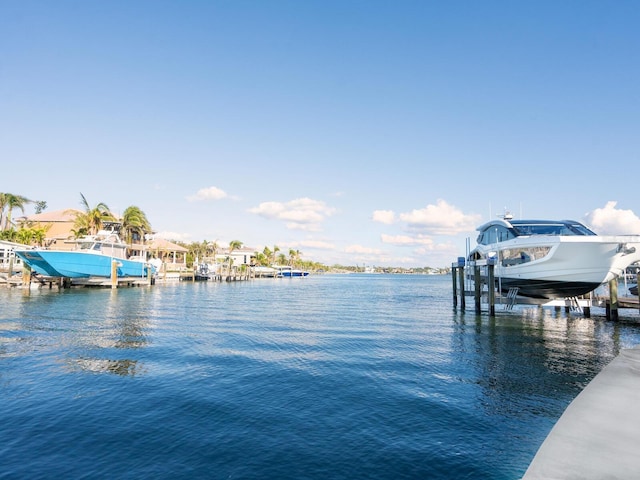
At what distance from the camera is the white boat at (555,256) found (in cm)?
2211

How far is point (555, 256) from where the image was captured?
23.5 metres

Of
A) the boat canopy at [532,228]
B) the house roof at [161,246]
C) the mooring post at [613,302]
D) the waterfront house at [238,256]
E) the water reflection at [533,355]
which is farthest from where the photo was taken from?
the waterfront house at [238,256]

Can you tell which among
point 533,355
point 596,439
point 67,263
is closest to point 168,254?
point 67,263

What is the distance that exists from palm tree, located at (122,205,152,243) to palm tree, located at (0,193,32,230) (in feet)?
60.8

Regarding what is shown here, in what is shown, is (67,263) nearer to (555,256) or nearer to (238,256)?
(555,256)

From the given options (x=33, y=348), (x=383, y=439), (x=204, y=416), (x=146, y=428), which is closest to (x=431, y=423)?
(x=383, y=439)

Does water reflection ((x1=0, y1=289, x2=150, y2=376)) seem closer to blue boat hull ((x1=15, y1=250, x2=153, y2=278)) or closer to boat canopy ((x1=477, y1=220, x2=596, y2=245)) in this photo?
blue boat hull ((x1=15, y1=250, x2=153, y2=278))

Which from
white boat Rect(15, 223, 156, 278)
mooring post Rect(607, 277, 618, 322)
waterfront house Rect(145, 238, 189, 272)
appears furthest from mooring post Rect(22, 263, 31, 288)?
mooring post Rect(607, 277, 618, 322)

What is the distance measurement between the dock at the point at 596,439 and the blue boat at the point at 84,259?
5310 cm

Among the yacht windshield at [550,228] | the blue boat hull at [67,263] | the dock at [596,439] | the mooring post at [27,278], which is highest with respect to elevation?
the yacht windshield at [550,228]

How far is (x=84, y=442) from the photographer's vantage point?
25.2 ft

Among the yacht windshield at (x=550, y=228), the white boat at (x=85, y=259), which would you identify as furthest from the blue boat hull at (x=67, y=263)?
the yacht windshield at (x=550, y=228)

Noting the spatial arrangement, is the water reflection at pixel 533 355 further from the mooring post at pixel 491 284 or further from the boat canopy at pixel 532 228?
the boat canopy at pixel 532 228

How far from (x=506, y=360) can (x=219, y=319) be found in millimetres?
18262
